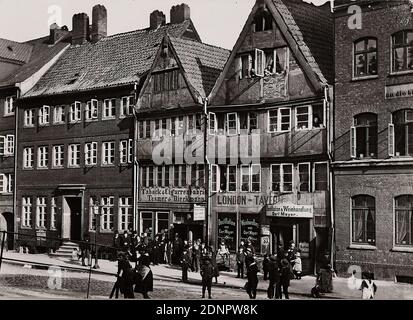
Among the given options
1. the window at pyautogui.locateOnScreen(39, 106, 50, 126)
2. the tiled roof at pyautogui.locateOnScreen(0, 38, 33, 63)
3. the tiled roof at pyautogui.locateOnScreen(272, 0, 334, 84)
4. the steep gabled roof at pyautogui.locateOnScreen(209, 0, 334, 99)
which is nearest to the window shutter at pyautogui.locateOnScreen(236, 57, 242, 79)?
the steep gabled roof at pyautogui.locateOnScreen(209, 0, 334, 99)

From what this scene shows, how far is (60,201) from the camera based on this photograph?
1254 inches

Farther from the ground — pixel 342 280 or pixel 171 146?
pixel 171 146

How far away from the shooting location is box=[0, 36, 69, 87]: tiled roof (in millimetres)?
34312

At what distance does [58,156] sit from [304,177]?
13.9 metres

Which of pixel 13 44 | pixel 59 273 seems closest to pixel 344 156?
pixel 59 273

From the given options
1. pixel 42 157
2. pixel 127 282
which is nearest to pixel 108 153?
pixel 42 157

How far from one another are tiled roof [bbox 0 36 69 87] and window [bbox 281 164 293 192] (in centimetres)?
1667

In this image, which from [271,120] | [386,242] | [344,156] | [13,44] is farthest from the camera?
[13,44]

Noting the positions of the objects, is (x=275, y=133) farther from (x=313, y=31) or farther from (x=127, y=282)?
(x=127, y=282)

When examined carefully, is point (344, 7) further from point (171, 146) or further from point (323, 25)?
point (171, 146)

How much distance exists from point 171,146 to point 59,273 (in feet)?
24.1

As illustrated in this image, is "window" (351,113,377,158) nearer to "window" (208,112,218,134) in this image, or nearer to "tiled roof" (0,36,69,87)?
"window" (208,112,218,134)

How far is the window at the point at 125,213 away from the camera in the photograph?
29922 mm

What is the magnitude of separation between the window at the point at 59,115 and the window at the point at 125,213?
5.46 meters
